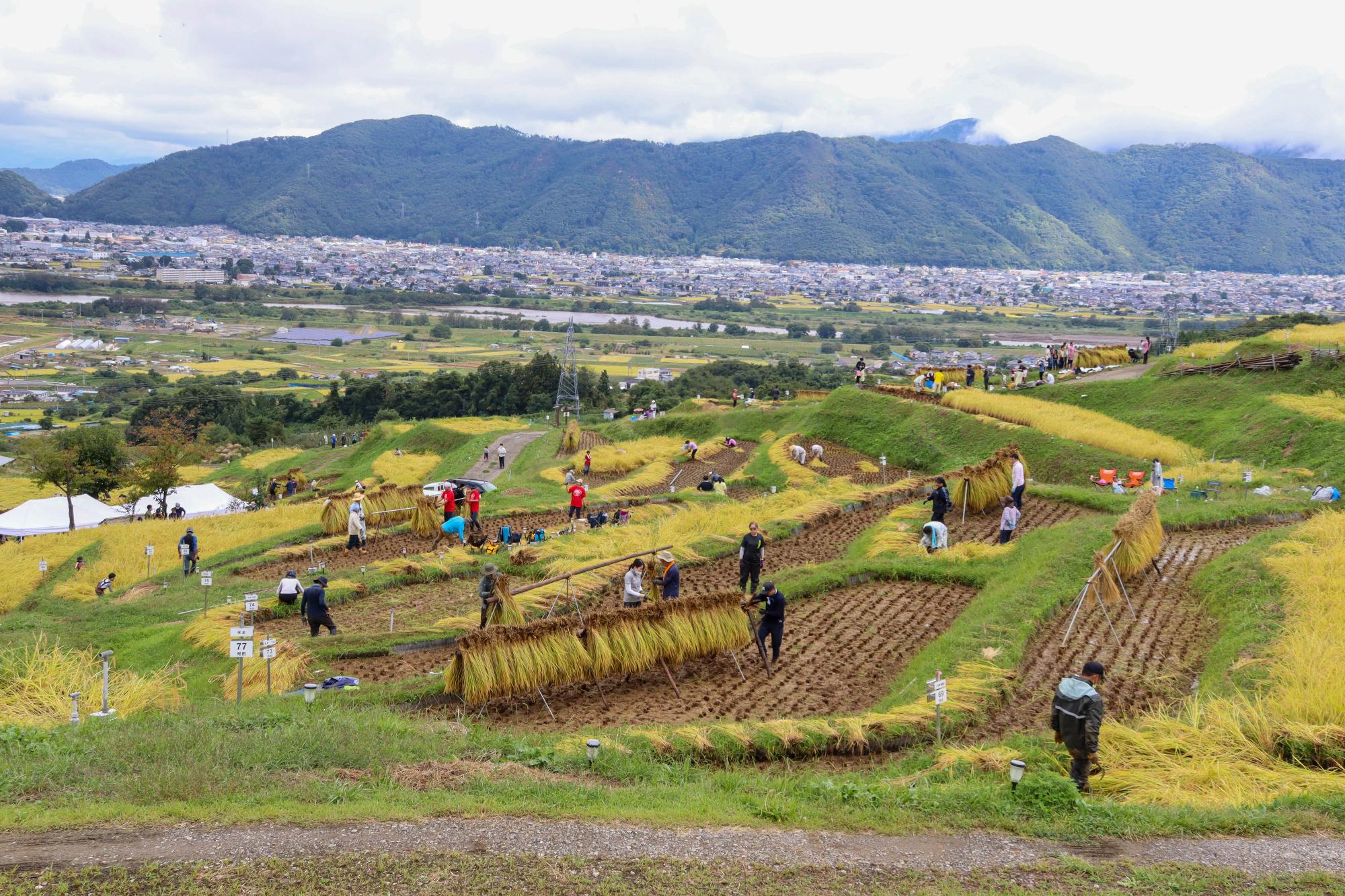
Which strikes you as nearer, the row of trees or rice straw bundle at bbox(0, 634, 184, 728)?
rice straw bundle at bbox(0, 634, 184, 728)

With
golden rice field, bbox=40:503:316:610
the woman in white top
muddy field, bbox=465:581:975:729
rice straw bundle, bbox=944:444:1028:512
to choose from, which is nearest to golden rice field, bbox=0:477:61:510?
golden rice field, bbox=40:503:316:610

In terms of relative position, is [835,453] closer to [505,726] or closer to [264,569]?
[264,569]

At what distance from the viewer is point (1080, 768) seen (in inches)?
345

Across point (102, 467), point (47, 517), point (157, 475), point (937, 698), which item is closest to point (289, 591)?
point (937, 698)

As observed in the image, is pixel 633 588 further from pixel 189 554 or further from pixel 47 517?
pixel 47 517

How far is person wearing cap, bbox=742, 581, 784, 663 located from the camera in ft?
41.7

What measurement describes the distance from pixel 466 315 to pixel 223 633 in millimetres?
163846

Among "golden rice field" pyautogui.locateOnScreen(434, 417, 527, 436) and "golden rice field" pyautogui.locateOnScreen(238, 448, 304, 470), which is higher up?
"golden rice field" pyautogui.locateOnScreen(434, 417, 527, 436)

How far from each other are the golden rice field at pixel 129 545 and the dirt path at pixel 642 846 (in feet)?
51.8

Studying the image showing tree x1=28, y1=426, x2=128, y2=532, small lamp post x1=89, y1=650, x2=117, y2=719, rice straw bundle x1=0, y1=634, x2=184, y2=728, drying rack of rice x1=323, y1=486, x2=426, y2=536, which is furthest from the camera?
tree x1=28, y1=426, x2=128, y2=532

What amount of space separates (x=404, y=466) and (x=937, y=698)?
117 feet

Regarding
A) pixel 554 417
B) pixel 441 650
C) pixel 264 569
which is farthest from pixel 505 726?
pixel 554 417

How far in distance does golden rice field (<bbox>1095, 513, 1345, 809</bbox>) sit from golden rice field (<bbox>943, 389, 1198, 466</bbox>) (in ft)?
53.7

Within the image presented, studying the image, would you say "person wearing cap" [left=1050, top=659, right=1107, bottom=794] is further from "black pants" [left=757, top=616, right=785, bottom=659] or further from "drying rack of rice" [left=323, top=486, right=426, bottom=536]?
"drying rack of rice" [left=323, top=486, right=426, bottom=536]
